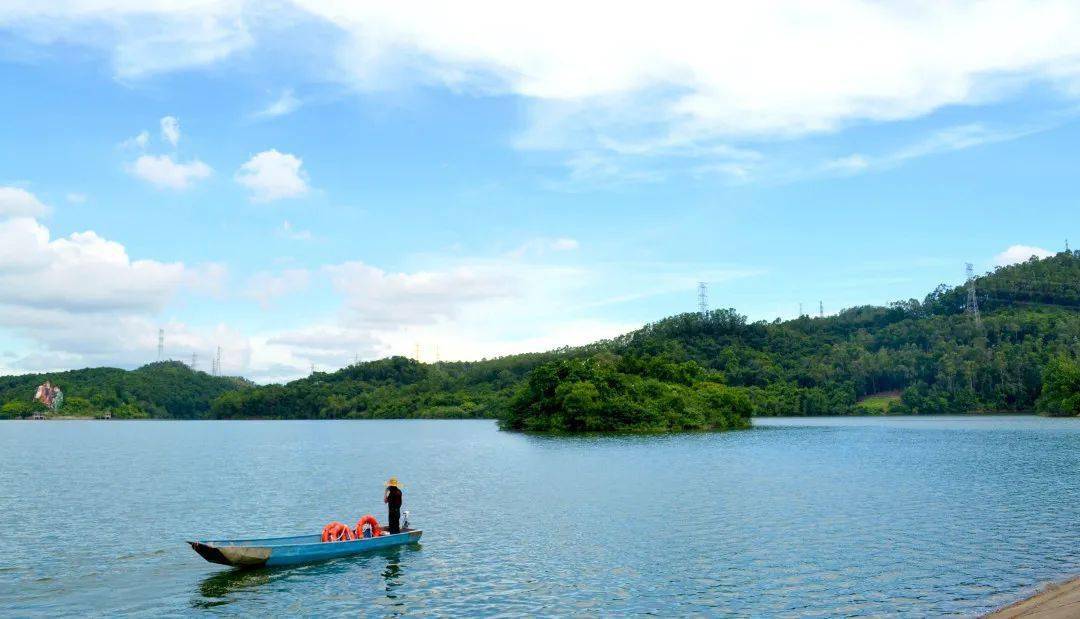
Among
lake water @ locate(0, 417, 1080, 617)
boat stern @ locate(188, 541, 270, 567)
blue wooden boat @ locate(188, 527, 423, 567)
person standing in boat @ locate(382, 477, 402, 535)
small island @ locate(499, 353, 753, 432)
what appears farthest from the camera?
small island @ locate(499, 353, 753, 432)

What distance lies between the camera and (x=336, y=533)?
36375 mm

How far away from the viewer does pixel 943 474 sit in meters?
67.6

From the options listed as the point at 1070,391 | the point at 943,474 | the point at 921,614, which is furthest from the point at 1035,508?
the point at 1070,391

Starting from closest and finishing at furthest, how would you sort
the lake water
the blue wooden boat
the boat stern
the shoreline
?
the shoreline < the lake water < the boat stern < the blue wooden boat

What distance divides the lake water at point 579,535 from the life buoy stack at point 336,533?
134cm

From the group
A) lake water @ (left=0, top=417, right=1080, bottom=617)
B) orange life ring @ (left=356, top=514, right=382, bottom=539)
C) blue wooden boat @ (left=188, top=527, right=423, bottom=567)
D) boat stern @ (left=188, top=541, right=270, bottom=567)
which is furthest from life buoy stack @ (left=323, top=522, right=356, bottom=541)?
boat stern @ (left=188, top=541, right=270, bottom=567)

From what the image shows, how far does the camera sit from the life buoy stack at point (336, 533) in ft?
119

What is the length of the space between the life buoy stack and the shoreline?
2549 cm

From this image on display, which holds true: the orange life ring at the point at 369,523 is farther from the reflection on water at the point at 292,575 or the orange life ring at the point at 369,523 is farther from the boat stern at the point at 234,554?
the boat stern at the point at 234,554

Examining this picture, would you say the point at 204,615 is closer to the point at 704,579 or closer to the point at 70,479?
the point at 704,579

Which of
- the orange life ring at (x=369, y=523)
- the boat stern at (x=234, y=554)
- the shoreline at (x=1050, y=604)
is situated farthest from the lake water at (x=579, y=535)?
the orange life ring at (x=369, y=523)

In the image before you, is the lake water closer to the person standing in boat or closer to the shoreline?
the shoreline

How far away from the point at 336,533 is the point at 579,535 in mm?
12344

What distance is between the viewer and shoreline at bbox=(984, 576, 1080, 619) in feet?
68.3
